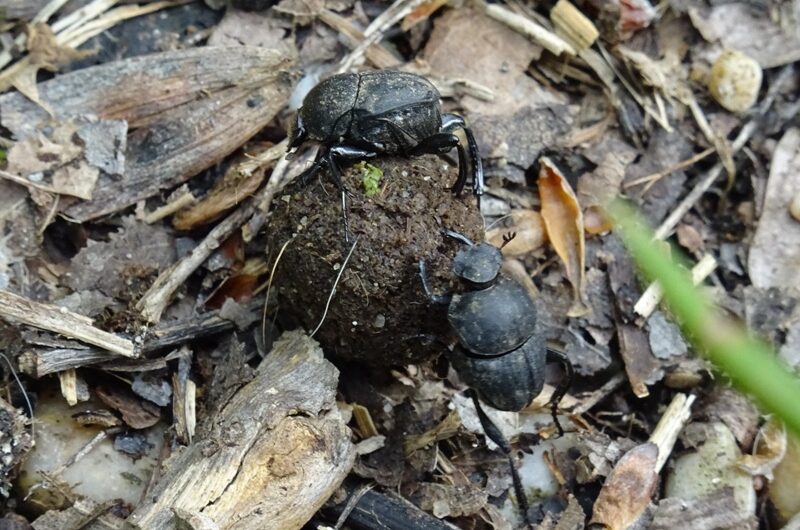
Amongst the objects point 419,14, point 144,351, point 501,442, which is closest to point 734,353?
point 501,442

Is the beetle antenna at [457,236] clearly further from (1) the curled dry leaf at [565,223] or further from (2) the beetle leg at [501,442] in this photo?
(1) the curled dry leaf at [565,223]

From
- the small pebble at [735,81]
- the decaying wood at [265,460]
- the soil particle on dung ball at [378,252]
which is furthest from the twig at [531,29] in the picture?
the decaying wood at [265,460]

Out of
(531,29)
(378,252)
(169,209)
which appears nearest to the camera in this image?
(378,252)

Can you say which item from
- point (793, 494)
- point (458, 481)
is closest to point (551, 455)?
point (458, 481)

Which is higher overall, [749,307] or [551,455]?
[749,307]

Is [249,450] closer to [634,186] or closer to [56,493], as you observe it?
[56,493]

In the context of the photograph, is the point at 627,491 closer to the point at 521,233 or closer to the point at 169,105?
the point at 521,233

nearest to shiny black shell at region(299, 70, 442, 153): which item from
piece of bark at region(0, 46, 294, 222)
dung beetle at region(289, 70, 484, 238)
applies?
dung beetle at region(289, 70, 484, 238)
